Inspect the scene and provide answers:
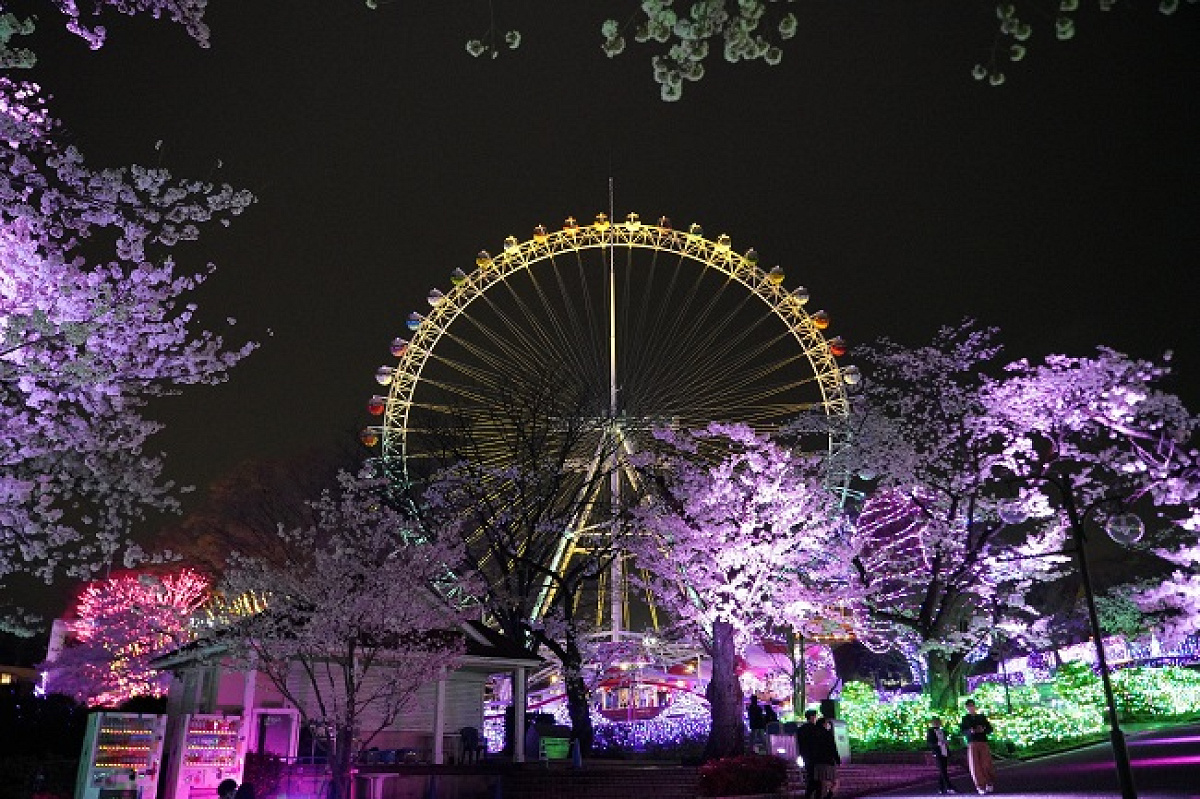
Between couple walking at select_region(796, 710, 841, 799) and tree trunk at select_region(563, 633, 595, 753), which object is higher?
tree trunk at select_region(563, 633, 595, 753)

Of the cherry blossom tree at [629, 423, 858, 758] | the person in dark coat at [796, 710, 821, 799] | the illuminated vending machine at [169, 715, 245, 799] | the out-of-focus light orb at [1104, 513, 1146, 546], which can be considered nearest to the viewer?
the out-of-focus light orb at [1104, 513, 1146, 546]

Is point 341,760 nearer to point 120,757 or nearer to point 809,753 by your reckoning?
point 120,757

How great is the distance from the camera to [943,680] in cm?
2170

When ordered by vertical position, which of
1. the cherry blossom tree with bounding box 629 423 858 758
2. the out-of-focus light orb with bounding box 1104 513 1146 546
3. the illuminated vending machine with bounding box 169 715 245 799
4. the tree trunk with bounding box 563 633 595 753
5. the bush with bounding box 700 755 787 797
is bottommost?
the bush with bounding box 700 755 787 797

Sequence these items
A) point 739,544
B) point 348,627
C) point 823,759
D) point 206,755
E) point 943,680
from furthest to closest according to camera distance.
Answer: point 943,680, point 739,544, point 206,755, point 348,627, point 823,759

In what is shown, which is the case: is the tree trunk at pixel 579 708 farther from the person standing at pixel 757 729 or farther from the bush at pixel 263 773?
the bush at pixel 263 773

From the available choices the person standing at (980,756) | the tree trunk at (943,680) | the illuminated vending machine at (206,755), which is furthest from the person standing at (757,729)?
the illuminated vending machine at (206,755)

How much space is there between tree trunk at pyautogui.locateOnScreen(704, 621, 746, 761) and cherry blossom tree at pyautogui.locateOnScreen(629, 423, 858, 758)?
1.1 inches

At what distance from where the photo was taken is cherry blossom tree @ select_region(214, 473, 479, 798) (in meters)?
14.2

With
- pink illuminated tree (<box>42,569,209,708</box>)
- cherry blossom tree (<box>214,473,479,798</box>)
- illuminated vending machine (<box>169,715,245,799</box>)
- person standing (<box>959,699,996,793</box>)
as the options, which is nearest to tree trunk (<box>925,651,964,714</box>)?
person standing (<box>959,699,996,793</box>)

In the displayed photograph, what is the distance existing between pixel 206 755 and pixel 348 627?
3.91 m

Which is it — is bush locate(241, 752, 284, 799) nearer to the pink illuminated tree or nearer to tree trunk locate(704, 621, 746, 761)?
tree trunk locate(704, 621, 746, 761)

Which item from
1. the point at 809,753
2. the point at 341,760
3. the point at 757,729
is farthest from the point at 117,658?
the point at 809,753

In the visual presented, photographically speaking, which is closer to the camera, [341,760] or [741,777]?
[341,760]
